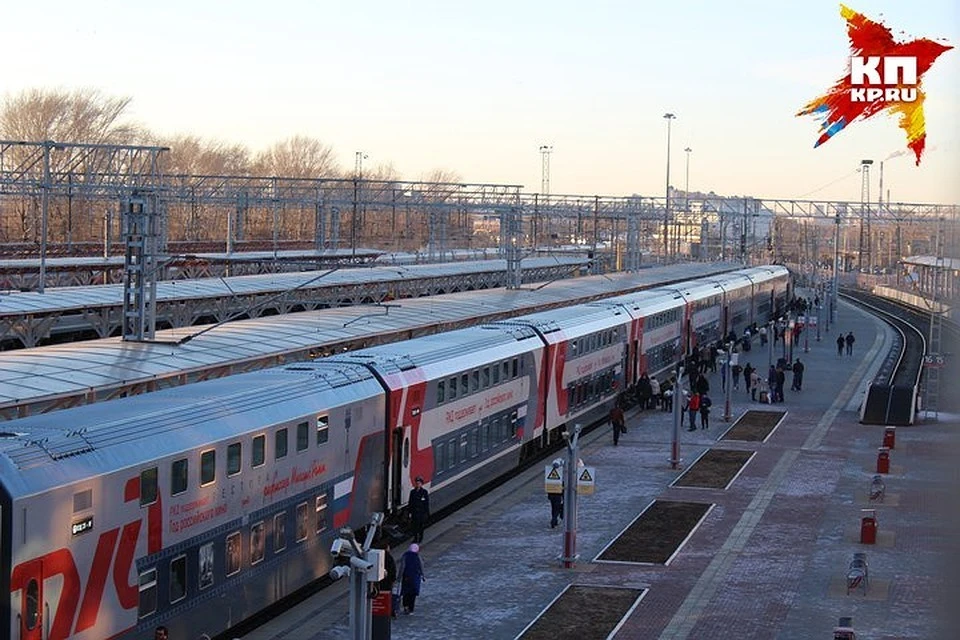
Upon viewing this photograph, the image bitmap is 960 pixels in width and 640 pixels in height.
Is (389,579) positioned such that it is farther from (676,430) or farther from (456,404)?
(676,430)

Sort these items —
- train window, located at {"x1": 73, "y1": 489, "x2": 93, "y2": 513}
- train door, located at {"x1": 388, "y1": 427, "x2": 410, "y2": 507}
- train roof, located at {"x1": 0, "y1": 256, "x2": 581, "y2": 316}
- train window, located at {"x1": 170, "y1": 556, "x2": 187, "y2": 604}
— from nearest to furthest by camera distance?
train window, located at {"x1": 73, "y1": 489, "x2": 93, "y2": 513}
train window, located at {"x1": 170, "y1": 556, "x2": 187, "y2": 604}
train door, located at {"x1": 388, "y1": 427, "x2": 410, "y2": 507}
train roof, located at {"x1": 0, "y1": 256, "x2": 581, "y2": 316}

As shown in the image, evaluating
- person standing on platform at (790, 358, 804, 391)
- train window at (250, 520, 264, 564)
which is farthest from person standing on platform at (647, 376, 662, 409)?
train window at (250, 520, 264, 564)

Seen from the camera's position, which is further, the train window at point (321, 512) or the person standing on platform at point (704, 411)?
the person standing on platform at point (704, 411)

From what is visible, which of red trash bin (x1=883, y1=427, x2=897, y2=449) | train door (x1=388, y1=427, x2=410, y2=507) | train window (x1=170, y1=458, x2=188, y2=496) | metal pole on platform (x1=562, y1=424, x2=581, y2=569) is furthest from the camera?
red trash bin (x1=883, y1=427, x2=897, y2=449)

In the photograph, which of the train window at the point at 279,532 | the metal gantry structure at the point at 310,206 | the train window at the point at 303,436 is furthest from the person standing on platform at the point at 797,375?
the train window at the point at 279,532

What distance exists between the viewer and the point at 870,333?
3142 inches

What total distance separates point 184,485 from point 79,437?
1.69 metres

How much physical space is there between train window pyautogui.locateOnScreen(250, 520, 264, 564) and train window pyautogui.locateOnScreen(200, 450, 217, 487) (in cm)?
132

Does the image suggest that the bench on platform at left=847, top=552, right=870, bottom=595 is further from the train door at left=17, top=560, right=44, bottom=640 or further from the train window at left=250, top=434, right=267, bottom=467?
the train door at left=17, top=560, right=44, bottom=640

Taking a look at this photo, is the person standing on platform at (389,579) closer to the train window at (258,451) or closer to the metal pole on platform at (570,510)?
the train window at (258,451)

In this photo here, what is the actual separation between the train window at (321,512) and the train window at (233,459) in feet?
8.54

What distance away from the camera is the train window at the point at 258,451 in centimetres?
1581

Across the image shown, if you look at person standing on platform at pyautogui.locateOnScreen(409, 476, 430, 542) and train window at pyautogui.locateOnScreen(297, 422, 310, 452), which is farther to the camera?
person standing on platform at pyautogui.locateOnScreen(409, 476, 430, 542)

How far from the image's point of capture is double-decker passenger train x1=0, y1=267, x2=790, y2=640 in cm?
1173
